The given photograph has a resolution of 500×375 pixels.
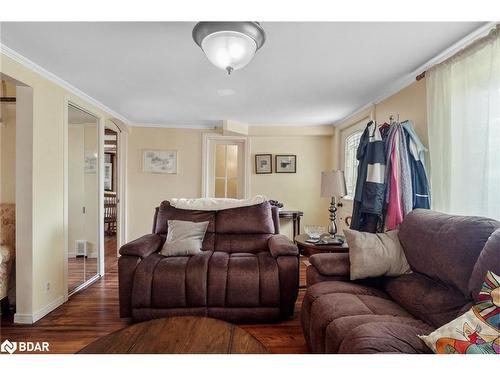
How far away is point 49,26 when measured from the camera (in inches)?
66.1

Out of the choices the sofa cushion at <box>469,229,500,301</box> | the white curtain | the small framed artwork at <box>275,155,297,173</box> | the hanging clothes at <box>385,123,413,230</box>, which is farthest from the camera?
the small framed artwork at <box>275,155,297,173</box>

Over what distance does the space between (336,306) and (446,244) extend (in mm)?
695

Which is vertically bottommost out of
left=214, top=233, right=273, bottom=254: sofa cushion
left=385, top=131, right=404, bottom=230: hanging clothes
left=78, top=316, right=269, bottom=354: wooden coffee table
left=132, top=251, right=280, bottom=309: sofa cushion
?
left=132, top=251, right=280, bottom=309: sofa cushion

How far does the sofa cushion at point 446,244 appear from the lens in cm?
135

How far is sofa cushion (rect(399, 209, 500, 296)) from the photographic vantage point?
1350 mm

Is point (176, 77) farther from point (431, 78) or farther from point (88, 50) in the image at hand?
point (431, 78)

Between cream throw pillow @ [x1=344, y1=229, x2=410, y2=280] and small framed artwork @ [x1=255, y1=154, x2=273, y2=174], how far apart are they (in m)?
2.82

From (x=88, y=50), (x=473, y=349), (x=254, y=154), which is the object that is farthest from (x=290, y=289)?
(x=254, y=154)

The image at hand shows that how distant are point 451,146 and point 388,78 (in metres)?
0.97

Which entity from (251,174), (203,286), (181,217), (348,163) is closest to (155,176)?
(251,174)

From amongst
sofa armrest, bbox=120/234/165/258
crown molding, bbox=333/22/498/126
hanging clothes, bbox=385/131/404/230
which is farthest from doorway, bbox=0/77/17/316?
crown molding, bbox=333/22/498/126

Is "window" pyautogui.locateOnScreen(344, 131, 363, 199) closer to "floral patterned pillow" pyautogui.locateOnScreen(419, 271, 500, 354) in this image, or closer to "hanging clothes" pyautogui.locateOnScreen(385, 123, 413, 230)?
"hanging clothes" pyautogui.locateOnScreen(385, 123, 413, 230)

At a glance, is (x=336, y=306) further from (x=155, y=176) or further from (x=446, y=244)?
(x=155, y=176)

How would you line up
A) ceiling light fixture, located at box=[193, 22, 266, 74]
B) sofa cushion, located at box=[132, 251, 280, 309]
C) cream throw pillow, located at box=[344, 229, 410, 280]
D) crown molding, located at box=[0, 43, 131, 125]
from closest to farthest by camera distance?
ceiling light fixture, located at box=[193, 22, 266, 74]
cream throw pillow, located at box=[344, 229, 410, 280]
crown molding, located at box=[0, 43, 131, 125]
sofa cushion, located at box=[132, 251, 280, 309]
